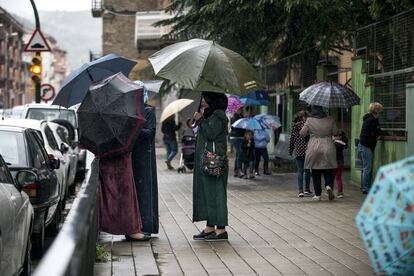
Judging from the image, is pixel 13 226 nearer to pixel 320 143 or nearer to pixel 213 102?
pixel 213 102

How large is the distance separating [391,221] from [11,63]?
10739cm

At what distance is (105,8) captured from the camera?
5484cm

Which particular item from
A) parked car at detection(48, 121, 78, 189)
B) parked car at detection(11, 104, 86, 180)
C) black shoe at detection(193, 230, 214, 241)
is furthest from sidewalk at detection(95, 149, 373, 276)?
parked car at detection(11, 104, 86, 180)

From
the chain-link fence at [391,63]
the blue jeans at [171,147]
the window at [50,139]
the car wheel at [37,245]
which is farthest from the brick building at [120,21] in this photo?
the car wheel at [37,245]

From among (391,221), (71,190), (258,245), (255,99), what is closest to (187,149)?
(255,99)

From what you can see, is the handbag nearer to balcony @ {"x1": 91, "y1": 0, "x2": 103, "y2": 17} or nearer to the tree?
the tree

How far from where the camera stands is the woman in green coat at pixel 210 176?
10.4m

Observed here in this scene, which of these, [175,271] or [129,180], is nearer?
[175,271]

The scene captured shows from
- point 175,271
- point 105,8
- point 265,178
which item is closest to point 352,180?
point 265,178

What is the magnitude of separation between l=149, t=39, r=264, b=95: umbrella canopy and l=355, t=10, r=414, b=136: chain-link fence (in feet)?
19.2

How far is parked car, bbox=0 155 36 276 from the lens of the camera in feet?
21.9

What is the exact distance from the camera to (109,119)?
391 inches

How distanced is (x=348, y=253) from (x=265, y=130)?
40.7 ft

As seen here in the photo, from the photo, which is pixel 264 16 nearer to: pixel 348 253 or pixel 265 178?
pixel 265 178
